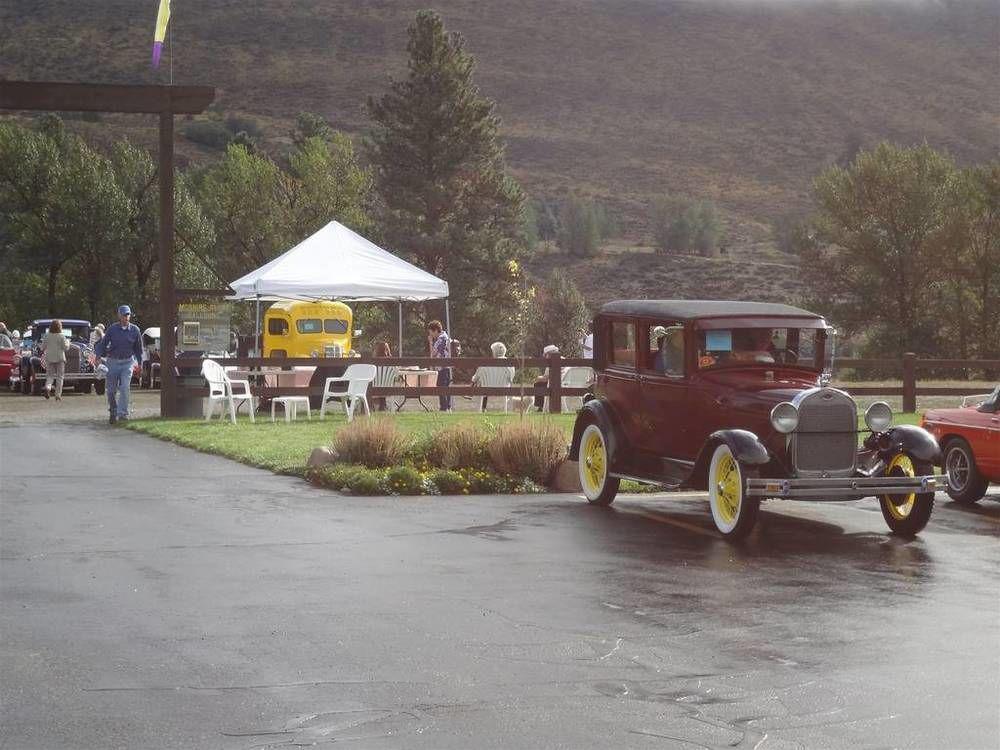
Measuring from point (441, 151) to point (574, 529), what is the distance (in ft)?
205

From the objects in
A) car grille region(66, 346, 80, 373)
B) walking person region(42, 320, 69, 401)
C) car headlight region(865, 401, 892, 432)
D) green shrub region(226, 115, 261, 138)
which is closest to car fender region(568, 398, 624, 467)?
car headlight region(865, 401, 892, 432)

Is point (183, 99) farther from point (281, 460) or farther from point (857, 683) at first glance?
point (857, 683)

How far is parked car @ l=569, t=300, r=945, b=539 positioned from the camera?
12.1 meters

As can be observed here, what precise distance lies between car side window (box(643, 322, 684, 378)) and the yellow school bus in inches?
914

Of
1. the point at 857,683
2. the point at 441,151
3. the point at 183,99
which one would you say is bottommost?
the point at 857,683

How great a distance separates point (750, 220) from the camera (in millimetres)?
125562

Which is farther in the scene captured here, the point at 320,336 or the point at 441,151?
the point at 441,151

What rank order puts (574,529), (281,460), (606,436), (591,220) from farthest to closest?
(591,220) → (281,460) → (606,436) → (574,529)

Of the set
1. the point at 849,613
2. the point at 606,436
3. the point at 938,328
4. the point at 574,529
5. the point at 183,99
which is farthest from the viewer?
the point at 938,328

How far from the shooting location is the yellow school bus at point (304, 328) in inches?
Answer: 1457

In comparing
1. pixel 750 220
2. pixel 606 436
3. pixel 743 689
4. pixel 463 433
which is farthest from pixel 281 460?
pixel 750 220

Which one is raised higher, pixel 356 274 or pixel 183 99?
pixel 183 99

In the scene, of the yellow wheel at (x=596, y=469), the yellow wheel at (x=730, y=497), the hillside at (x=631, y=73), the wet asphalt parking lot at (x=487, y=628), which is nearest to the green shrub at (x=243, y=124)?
the hillside at (x=631, y=73)

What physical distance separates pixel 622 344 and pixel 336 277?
15.3 m
